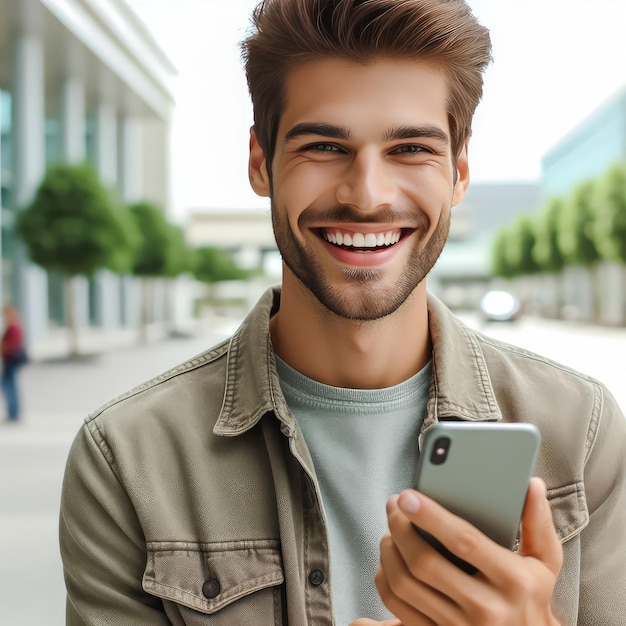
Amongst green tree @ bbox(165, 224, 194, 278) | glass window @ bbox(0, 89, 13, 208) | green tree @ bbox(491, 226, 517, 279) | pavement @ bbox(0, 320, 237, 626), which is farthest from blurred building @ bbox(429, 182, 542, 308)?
pavement @ bbox(0, 320, 237, 626)

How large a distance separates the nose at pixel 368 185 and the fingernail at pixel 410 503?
651mm

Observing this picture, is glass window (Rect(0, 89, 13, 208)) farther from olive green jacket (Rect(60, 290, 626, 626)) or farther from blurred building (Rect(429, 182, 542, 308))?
blurred building (Rect(429, 182, 542, 308))

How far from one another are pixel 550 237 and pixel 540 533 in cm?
4143

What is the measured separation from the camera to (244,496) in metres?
1.61

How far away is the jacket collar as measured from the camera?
166cm

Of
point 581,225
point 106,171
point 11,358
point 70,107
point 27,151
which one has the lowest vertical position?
point 11,358

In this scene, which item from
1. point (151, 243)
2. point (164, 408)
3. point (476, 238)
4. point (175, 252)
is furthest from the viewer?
point (476, 238)

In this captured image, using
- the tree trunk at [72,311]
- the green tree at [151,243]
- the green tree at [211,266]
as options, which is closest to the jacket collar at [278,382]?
the tree trunk at [72,311]

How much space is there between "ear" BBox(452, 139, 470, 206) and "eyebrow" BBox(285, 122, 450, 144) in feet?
0.68

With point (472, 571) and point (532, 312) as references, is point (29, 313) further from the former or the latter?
point (532, 312)

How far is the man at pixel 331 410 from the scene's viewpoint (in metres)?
1.58

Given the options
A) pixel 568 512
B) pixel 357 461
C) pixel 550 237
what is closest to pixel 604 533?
pixel 568 512

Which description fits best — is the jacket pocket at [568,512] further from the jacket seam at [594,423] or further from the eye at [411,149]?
the eye at [411,149]

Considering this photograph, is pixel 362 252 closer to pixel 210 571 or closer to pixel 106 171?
pixel 210 571
